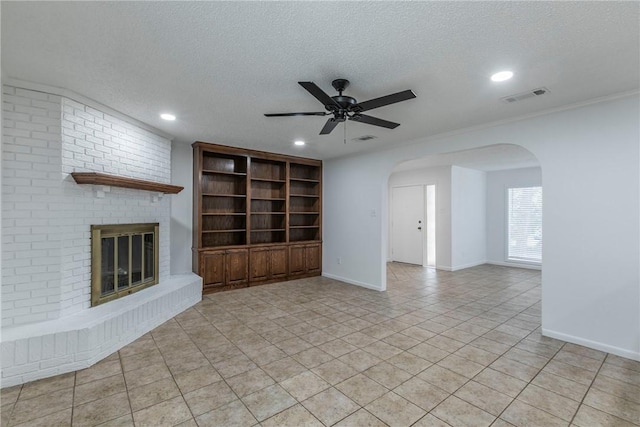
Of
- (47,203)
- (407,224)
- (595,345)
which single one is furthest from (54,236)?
(407,224)

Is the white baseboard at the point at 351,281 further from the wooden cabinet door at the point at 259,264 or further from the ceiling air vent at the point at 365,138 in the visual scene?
the ceiling air vent at the point at 365,138

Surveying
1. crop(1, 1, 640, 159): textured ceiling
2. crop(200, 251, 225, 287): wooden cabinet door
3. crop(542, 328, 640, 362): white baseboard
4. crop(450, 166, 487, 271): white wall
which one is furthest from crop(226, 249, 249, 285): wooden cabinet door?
crop(450, 166, 487, 271): white wall

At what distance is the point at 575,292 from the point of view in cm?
313

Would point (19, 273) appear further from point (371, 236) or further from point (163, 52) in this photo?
point (371, 236)

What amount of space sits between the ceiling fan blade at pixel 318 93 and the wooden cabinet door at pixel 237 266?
3538mm

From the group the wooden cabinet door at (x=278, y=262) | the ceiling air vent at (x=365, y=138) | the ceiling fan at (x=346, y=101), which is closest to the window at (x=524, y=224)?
the ceiling air vent at (x=365, y=138)

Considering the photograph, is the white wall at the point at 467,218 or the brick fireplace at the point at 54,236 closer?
the brick fireplace at the point at 54,236

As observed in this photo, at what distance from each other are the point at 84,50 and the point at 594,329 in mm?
5089

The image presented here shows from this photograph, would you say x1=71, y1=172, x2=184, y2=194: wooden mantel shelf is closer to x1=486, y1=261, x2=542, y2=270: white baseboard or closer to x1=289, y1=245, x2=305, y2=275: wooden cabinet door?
x1=289, y1=245, x2=305, y2=275: wooden cabinet door

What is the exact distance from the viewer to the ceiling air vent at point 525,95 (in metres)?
2.78

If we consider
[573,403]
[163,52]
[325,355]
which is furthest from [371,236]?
[163,52]

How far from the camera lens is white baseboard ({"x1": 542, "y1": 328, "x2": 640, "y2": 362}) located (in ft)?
9.16

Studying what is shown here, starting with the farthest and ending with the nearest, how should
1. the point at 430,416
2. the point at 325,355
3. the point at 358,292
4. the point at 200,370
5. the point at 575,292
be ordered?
the point at 358,292 < the point at 575,292 < the point at 325,355 < the point at 200,370 < the point at 430,416

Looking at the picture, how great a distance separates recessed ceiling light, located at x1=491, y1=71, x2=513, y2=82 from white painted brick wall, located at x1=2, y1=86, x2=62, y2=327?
3973 millimetres
